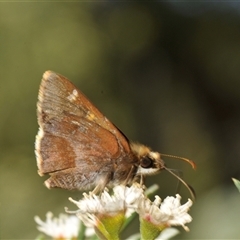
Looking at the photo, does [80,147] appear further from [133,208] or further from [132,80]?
[132,80]

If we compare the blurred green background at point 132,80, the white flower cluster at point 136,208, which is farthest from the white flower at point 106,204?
the blurred green background at point 132,80

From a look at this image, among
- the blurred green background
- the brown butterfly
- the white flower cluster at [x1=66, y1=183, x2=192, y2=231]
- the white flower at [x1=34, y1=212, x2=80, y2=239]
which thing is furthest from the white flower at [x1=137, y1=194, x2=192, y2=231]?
the blurred green background

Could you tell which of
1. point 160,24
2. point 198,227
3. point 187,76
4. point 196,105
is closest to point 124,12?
point 160,24

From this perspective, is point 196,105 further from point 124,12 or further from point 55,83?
point 55,83

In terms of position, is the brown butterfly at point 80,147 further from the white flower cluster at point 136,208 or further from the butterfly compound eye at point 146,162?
the white flower cluster at point 136,208

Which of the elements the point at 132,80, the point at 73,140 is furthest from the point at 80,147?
the point at 132,80

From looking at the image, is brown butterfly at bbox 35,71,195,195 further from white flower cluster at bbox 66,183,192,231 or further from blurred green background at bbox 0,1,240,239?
blurred green background at bbox 0,1,240,239
